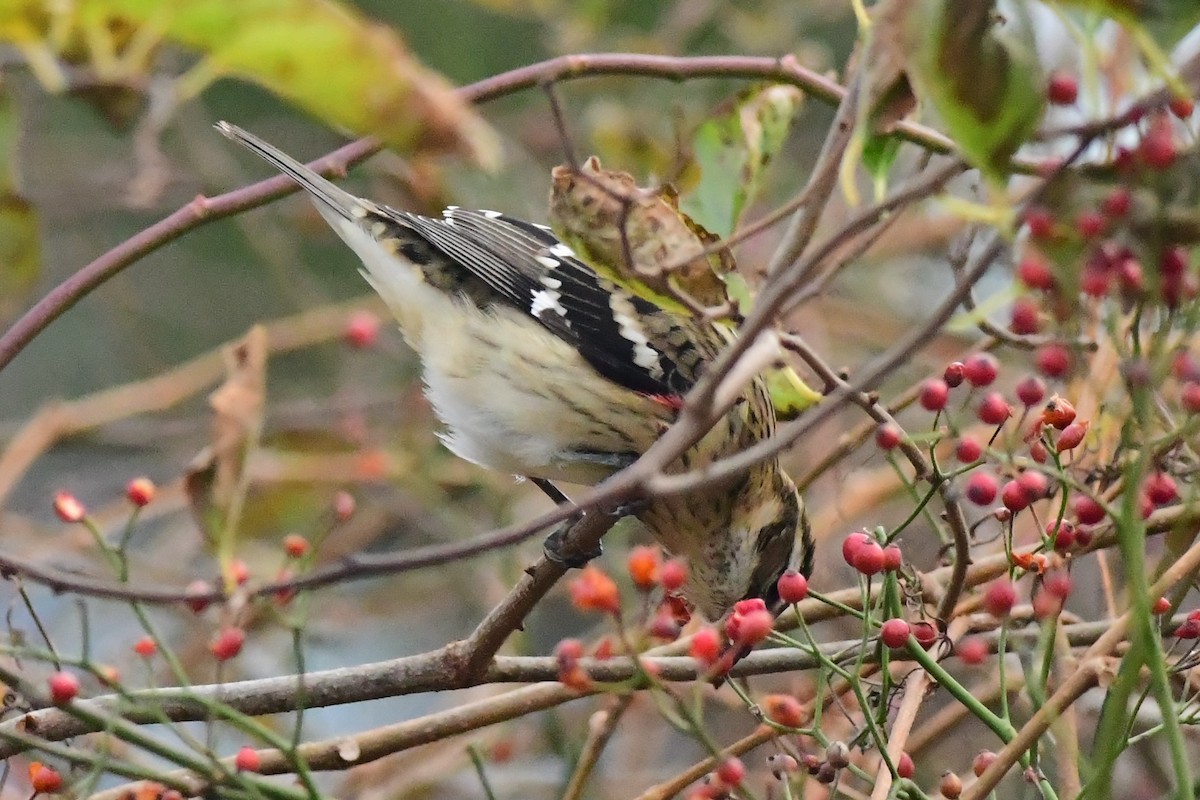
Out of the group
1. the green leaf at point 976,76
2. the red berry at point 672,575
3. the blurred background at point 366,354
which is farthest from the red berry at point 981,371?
the blurred background at point 366,354

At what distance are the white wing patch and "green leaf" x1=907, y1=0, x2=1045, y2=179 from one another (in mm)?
1892

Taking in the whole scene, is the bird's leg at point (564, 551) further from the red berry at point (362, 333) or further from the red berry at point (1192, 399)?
the red berry at point (362, 333)

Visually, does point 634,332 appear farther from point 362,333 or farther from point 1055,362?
point 1055,362

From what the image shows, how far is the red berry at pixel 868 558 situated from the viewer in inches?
72.1

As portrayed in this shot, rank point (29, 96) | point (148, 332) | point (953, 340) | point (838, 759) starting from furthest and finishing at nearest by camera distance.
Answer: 1. point (148, 332)
2. point (29, 96)
3. point (953, 340)
4. point (838, 759)

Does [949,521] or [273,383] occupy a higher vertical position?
[273,383]

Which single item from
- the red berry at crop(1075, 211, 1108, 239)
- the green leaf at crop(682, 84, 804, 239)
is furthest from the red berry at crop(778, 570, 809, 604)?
the red berry at crop(1075, 211, 1108, 239)

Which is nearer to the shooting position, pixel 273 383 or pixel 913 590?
pixel 913 590

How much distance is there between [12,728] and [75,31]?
99 centimetres

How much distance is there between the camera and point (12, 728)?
6.88ft

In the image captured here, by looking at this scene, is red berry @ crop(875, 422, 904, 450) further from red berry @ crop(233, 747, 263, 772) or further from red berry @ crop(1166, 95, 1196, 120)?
red berry @ crop(233, 747, 263, 772)

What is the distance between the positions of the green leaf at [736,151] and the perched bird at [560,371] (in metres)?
0.40

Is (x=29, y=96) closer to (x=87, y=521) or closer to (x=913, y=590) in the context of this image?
(x=87, y=521)

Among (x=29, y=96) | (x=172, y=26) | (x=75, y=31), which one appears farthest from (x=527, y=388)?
(x=29, y=96)
